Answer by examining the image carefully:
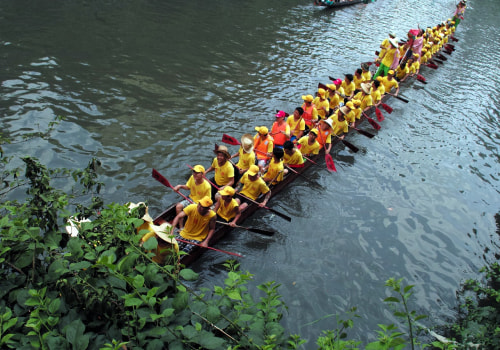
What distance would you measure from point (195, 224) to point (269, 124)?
274 inches

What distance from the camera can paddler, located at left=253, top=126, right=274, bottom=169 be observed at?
10.9 meters

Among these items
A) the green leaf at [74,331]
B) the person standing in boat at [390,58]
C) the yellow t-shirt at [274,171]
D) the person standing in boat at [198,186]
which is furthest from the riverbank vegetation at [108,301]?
the person standing in boat at [390,58]

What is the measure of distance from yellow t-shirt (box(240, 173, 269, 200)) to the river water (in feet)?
2.54

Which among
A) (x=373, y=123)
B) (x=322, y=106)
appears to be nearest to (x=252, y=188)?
(x=322, y=106)

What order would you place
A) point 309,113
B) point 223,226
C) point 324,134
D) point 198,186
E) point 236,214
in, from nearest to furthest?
point 223,226 < point 198,186 < point 236,214 < point 324,134 < point 309,113

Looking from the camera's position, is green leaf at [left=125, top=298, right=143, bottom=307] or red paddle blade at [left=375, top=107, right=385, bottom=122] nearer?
green leaf at [left=125, top=298, right=143, bottom=307]

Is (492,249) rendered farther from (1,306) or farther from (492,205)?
(1,306)

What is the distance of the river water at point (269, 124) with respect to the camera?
862 centimetres

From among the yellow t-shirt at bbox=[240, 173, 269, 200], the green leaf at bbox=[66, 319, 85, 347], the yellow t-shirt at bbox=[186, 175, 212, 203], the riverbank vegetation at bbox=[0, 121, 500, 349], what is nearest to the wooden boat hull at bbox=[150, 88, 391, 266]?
the yellow t-shirt at bbox=[240, 173, 269, 200]

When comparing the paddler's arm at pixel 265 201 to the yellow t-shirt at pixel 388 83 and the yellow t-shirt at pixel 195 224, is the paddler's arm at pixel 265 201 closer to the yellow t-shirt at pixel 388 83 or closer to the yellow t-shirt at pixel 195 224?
the yellow t-shirt at pixel 195 224

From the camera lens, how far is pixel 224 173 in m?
9.43

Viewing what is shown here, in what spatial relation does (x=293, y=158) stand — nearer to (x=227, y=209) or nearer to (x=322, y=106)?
(x=227, y=209)

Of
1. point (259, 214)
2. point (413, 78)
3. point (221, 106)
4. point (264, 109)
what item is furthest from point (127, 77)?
point (413, 78)

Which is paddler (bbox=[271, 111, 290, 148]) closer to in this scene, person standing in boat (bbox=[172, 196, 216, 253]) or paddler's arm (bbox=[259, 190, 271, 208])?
paddler's arm (bbox=[259, 190, 271, 208])
